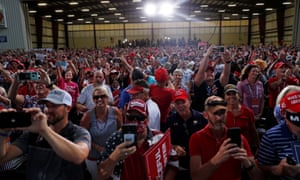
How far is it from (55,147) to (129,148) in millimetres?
569

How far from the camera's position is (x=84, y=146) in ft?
7.26

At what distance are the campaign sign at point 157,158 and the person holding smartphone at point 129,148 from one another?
0.11 m

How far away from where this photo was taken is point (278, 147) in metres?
2.25

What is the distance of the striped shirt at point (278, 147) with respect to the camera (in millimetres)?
2181

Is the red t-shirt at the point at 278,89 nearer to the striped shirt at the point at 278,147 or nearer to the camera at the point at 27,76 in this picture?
the striped shirt at the point at 278,147

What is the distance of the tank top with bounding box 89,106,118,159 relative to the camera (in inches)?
140

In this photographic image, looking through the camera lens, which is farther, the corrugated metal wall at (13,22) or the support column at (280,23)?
the support column at (280,23)

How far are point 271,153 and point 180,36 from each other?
148 feet

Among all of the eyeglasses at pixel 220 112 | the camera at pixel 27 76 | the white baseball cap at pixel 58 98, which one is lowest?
the eyeglasses at pixel 220 112

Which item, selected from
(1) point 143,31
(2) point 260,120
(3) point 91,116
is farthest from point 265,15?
(3) point 91,116

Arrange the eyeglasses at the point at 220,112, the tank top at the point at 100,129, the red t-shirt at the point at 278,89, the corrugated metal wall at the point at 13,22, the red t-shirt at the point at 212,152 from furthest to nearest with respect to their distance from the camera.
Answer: the corrugated metal wall at the point at 13,22 → the red t-shirt at the point at 278,89 → the tank top at the point at 100,129 → the eyeglasses at the point at 220,112 → the red t-shirt at the point at 212,152

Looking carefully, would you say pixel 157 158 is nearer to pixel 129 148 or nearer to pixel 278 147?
pixel 129 148

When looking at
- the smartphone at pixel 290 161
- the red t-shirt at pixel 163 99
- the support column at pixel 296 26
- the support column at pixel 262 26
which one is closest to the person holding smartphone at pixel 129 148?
the smartphone at pixel 290 161

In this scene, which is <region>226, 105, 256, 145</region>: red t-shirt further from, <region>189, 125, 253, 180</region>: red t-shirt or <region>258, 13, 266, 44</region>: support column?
<region>258, 13, 266, 44</region>: support column
